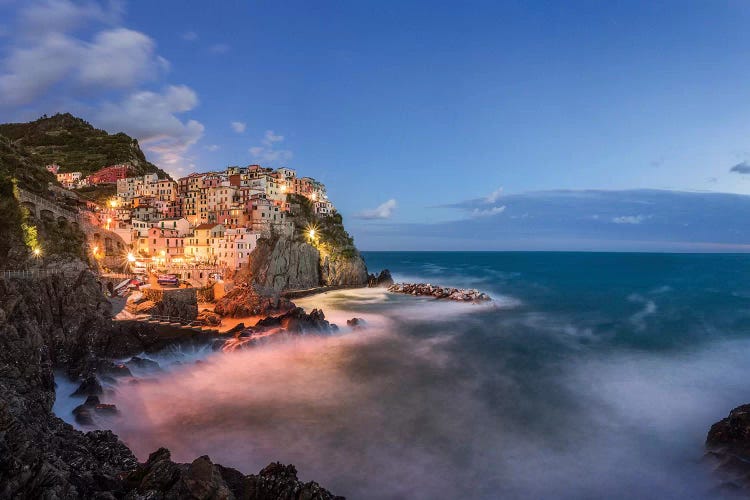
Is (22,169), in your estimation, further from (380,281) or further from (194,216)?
(380,281)

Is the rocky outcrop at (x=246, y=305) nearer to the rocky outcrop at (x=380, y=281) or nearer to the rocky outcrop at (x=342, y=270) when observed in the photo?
the rocky outcrop at (x=342, y=270)

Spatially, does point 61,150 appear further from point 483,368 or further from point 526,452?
point 526,452

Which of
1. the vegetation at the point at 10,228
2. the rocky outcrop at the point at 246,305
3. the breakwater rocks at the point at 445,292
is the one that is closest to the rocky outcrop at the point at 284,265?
the rocky outcrop at the point at 246,305

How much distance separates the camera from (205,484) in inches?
427

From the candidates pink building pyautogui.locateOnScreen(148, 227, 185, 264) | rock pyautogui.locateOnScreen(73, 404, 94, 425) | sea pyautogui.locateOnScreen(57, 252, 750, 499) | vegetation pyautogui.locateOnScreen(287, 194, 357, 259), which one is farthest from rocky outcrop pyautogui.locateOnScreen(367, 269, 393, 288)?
rock pyautogui.locateOnScreen(73, 404, 94, 425)

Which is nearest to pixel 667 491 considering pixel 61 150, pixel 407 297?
pixel 407 297

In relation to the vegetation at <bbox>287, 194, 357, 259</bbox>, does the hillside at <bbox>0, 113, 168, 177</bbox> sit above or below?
above

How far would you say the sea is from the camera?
52.4ft

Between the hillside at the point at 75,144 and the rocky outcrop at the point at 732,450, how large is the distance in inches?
4161

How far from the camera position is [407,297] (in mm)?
62094

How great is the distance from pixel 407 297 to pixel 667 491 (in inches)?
1869

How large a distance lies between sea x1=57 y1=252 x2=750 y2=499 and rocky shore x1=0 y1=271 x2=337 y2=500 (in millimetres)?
2691

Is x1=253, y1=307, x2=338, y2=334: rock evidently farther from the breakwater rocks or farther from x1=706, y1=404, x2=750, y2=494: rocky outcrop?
x1=706, y1=404, x2=750, y2=494: rocky outcrop

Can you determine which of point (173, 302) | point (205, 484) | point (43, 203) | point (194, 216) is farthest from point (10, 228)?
point (194, 216)
